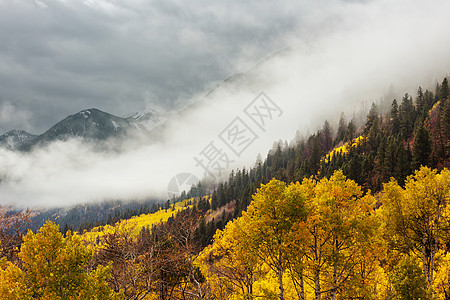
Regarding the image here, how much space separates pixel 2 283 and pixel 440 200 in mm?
33500

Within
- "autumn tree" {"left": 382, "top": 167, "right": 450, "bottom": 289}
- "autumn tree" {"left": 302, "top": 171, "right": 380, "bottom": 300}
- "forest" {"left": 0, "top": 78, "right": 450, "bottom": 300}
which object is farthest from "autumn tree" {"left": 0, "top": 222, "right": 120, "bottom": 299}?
"autumn tree" {"left": 382, "top": 167, "right": 450, "bottom": 289}

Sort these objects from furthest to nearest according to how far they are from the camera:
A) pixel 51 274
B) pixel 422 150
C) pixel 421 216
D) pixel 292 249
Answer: pixel 422 150
pixel 421 216
pixel 292 249
pixel 51 274

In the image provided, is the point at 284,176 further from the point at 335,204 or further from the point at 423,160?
the point at 335,204

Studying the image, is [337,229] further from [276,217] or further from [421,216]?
[421,216]

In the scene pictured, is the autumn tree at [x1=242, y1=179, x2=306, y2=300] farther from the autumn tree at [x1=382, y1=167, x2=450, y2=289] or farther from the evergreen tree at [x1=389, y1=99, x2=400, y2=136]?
the evergreen tree at [x1=389, y1=99, x2=400, y2=136]

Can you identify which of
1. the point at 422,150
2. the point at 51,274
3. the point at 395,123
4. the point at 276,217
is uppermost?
the point at 395,123

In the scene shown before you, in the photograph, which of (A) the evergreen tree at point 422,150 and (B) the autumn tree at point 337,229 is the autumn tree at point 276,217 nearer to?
(B) the autumn tree at point 337,229

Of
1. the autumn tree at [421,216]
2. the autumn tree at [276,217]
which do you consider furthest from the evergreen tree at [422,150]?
the autumn tree at [276,217]

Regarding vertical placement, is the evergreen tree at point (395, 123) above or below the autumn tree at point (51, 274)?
above

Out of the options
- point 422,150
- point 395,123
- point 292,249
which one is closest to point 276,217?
point 292,249

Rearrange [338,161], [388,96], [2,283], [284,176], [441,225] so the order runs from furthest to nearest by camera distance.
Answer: [388,96] < [284,176] < [338,161] < [441,225] < [2,283]

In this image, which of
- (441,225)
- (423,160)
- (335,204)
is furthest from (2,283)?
(423,160)

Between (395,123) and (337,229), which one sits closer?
(337,229)

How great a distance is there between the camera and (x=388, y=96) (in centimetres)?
19962
